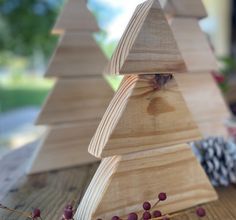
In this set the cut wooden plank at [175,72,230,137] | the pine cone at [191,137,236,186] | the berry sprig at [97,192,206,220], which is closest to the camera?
the berry sprig at [97,192,206,220]

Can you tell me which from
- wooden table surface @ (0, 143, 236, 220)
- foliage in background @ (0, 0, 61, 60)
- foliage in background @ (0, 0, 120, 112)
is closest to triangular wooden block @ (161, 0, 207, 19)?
wooden table surface @ (0, 143, 236, 220)

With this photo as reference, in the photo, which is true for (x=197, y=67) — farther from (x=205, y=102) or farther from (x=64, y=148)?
(x=64, y=148)

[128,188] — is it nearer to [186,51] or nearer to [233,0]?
[186,51]

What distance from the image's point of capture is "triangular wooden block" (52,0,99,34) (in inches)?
25.5

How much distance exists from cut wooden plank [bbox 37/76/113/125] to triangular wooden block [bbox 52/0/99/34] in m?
0.11

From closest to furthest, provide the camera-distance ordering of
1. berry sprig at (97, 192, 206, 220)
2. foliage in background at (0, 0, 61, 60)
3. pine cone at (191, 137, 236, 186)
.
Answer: berry sprig at (97, 192, 206, 220), pine cone at (191, 137, 236, 186), foliage in background at (0, 0, 61, 60)

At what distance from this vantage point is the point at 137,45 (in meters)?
→ 0.36

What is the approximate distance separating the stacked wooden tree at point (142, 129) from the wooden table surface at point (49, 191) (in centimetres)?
6

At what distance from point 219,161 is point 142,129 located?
0.19 metres

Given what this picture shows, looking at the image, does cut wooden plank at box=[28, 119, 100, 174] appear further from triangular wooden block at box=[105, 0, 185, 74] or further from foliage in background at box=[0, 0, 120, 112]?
foliage in background at box=[0, 0, 120, 112]

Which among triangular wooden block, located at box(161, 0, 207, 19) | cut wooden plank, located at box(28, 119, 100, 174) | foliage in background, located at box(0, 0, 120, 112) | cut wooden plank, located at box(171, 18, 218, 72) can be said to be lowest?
foliage in background, located at box(0, 0, 120, 112)

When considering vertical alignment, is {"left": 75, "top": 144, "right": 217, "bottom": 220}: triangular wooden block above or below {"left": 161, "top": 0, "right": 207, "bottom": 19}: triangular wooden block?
below

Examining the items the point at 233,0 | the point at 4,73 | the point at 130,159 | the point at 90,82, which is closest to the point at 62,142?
the point at 90,82

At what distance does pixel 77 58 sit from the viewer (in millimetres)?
660
